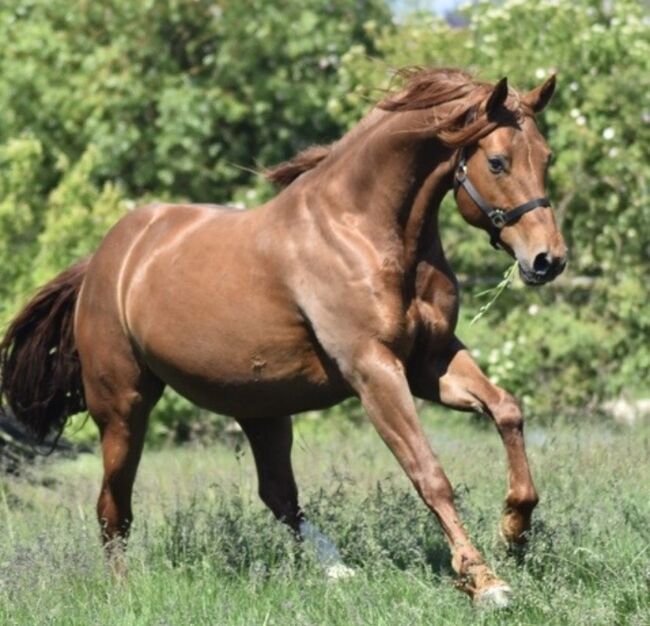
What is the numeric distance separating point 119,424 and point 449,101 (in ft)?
7.62

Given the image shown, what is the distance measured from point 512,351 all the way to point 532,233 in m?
8.58

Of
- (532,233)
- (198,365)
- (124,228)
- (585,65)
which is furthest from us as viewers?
(585,65)

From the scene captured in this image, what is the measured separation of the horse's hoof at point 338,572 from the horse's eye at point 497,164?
5.25 feet

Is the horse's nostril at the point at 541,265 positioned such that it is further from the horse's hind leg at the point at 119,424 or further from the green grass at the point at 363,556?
the horse's hind leg at the point at 119,424

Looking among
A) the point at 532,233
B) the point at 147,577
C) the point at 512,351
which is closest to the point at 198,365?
the point at 147,577

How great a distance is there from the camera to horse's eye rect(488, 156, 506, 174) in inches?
249

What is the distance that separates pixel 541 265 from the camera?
618 centimetres

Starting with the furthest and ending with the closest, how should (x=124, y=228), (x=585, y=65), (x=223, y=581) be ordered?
(x=585, y=65) < (x=124, y=228) < (x=223, y=581)

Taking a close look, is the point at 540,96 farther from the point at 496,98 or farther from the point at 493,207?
the point at 493,207

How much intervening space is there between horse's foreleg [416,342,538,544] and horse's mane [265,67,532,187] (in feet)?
2.83

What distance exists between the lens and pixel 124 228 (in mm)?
8055

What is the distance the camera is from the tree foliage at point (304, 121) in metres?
14.5

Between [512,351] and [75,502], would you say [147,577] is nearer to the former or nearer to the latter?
[75,502]

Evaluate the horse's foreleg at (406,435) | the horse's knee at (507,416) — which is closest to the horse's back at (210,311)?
the horse's foreleg at (406,435)
